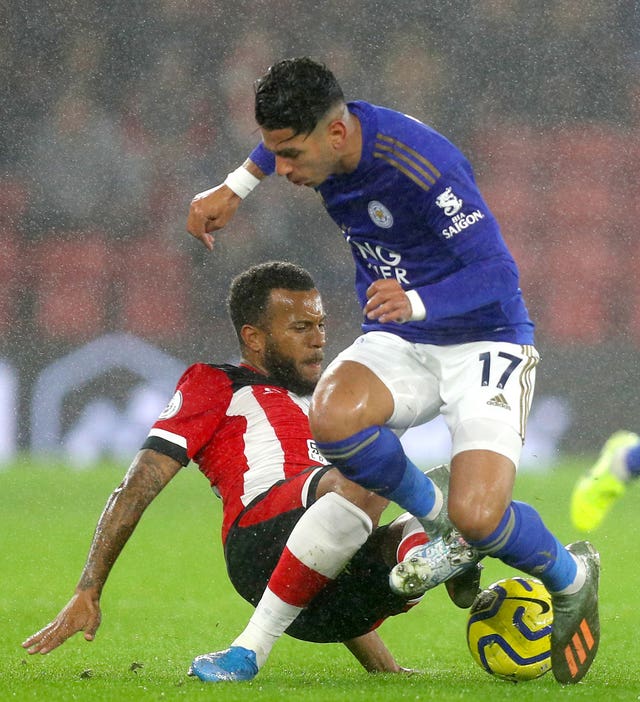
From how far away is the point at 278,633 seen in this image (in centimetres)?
296

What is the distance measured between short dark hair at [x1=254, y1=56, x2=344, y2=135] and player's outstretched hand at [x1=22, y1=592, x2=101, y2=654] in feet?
3.76

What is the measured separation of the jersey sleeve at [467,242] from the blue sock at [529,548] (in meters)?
0.48

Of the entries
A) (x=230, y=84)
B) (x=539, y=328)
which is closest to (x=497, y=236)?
(x=539, y=328)

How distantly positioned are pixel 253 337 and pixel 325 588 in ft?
2.62

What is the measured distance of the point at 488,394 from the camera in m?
2.92

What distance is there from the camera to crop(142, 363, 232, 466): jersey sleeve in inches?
125

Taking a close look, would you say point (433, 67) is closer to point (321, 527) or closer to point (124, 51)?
point (124, 51)

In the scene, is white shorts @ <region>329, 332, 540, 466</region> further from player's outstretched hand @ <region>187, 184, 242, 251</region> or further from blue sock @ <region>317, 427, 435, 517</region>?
player's outstretched hand @ <region>187, 184, 242, 251</region>

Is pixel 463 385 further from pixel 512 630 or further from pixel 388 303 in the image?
pixel 512 630

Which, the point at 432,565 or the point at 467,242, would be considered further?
the point at 467,242

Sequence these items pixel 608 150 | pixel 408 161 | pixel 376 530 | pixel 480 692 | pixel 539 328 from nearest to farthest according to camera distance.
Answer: pixel 480 692
pixel 408 161
pixel 376 530
pixel 539 328
pixel 608 150

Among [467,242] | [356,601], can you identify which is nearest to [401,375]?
[467,242]

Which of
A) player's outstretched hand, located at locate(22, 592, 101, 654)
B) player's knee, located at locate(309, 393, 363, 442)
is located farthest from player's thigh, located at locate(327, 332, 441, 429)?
player's outstretched hand, located at locate(22, 592, 101, 654)

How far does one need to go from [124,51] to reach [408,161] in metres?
7.29
